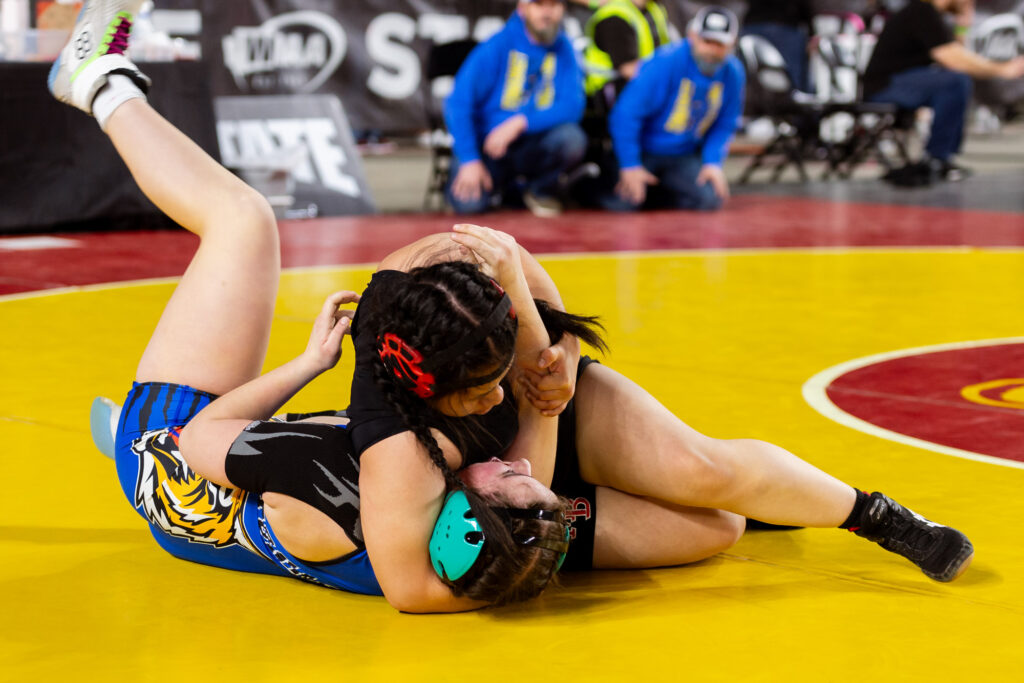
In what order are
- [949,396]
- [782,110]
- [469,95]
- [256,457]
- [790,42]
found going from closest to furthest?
[256,457]
[949,396]
[469,95]
[782,110]
[790,42]

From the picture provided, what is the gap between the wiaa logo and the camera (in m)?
11.1

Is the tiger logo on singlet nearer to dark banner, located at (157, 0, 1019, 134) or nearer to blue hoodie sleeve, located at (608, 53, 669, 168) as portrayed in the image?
blue hoodie sleeve, located at (608, 53, 669, 168)

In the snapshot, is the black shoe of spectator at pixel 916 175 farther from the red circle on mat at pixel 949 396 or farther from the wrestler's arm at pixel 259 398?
the wrestler's arm at pixel 259 398

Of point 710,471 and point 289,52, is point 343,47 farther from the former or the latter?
point 710,471

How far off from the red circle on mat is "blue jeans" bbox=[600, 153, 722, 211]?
463 cm

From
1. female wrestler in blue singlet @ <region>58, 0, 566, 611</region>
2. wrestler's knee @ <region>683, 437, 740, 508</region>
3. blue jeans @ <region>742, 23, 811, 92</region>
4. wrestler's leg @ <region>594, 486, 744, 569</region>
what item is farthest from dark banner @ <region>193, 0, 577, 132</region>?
wrestler's knee @ <region>683, 437, 740, 508</region>

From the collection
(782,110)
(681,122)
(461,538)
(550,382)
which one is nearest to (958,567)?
(550,382)

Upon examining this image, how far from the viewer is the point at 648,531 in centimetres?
255

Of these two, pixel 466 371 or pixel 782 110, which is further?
pixel 782 110

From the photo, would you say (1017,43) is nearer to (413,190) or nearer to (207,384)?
(413,190)

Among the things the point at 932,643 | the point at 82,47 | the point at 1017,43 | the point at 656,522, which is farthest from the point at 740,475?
the point at 1017,43

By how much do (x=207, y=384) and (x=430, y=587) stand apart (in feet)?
2.42

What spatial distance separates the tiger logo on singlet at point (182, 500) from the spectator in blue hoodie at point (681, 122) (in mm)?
6542

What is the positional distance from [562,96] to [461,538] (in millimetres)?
6794
